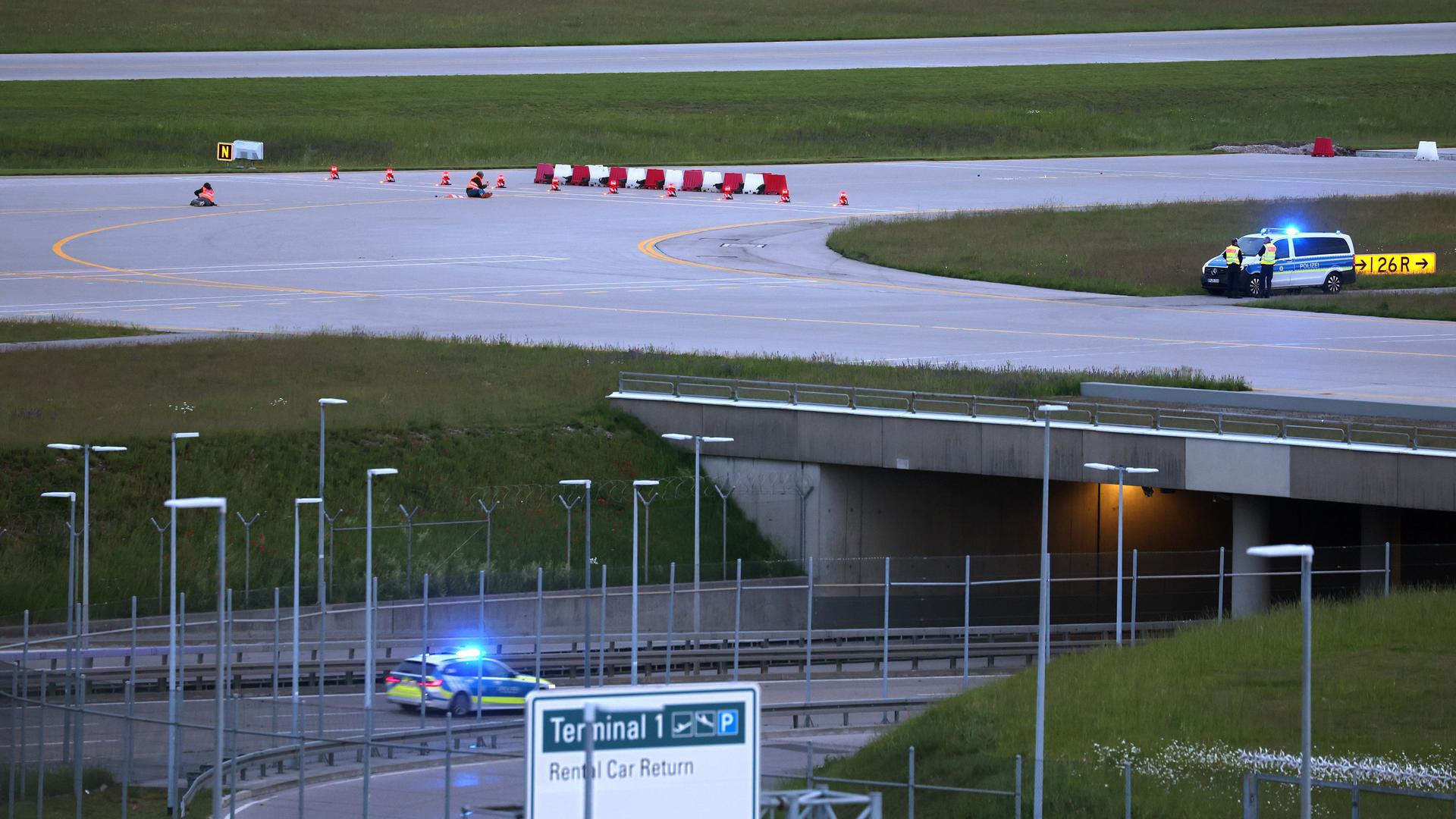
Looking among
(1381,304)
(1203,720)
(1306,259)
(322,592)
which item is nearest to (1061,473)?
(1203,720)

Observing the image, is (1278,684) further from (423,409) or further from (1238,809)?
(423,409)

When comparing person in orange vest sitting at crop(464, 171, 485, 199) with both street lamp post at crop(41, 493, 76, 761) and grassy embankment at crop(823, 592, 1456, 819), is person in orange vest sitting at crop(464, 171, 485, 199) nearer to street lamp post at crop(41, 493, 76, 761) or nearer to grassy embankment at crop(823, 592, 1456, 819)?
street lamp post at crop(41, 493, 76, 761)

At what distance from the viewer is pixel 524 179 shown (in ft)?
316

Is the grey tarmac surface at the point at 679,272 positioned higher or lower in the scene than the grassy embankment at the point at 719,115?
lower

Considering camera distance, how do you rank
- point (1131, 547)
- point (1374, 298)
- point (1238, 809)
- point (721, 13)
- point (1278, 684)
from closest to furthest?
1. point (1238, 809)
2. point (1278, 684)
3. point (1131, 547)
4. point (1374, 298)
5. point (721, 13)

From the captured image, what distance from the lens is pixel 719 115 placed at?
109 meters

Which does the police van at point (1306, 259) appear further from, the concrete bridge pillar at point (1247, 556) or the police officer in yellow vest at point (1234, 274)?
the concrete bridge pillar at point (1247, 556)

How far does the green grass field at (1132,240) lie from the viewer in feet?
218

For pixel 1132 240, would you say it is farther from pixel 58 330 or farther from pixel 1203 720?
pixel 1203 720

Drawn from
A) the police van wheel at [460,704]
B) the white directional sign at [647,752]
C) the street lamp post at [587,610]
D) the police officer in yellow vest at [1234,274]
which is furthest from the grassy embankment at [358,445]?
the white directional sign at [647,752]

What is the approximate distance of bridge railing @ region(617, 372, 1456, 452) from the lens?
39.9m

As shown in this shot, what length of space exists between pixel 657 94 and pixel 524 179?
19.6 metres

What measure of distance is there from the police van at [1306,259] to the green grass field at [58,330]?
3362cm

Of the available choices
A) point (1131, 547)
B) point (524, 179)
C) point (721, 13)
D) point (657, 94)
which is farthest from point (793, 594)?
point (721, 13)
